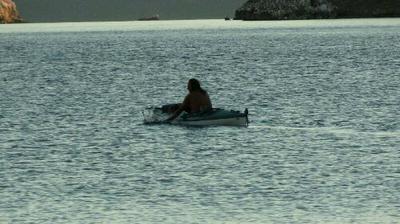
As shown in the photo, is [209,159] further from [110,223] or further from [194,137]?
[110,223]

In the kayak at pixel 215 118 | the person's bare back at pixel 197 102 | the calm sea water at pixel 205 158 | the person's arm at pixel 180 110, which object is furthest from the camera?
the person's arm at pixel 180 110

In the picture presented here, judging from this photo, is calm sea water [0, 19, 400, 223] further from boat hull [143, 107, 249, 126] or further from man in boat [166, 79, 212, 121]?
man in boat [166, 79, 212, 121]

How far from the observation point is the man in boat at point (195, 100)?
55875 millimetres

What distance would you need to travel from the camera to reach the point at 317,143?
51375 mm

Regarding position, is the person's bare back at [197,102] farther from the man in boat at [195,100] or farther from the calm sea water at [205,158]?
the calm sea water at [205,158]

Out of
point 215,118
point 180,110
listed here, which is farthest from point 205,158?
point 180,110

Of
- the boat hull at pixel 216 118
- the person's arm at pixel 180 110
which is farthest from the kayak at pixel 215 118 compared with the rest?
the person's arm at pixel 180 110

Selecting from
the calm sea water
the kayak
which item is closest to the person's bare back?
the kayak

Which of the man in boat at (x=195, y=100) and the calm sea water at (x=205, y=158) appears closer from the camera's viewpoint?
the calm sea water at (x=205, y=158)

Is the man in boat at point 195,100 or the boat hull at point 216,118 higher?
the man in boat at point 195,100

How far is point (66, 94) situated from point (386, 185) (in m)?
52.8

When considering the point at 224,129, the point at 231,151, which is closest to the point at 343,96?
the point at 224,129

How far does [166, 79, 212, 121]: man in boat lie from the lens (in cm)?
5588

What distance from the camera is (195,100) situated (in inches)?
2213
